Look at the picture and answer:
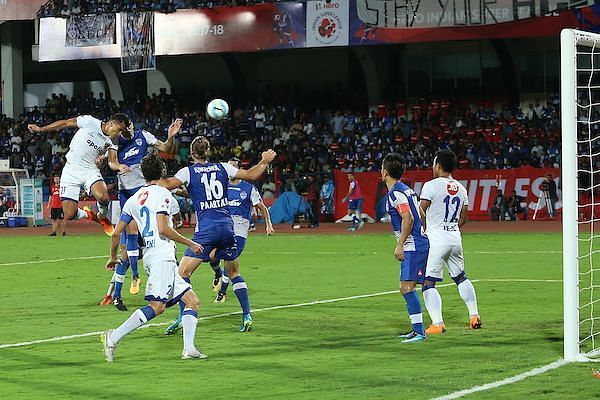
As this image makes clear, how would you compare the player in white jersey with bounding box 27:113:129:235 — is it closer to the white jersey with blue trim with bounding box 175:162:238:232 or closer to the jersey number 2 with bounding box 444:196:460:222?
the white jersey with blue trim with bounding box 175:162:238:232

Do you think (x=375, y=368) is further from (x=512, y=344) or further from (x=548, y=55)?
(x=548, y=55)

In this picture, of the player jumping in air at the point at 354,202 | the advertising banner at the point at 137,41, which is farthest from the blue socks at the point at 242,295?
the advertising banner at the point at 137,41

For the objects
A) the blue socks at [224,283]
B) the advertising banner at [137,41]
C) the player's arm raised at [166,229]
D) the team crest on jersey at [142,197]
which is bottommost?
the blue socks at [224,283]

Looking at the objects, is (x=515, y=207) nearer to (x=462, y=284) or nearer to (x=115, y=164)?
(x=115, y=164)

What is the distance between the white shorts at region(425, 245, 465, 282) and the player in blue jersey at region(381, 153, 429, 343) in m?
0.51

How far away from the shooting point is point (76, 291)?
59.9 feet

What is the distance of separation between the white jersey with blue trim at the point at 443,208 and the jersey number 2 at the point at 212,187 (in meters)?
2.23

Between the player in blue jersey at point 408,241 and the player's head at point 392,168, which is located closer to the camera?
the player in blue jersey at point 408,241

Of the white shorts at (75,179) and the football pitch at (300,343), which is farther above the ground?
the white shorts at (75,179)

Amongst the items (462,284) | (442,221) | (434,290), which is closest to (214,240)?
(434,290)

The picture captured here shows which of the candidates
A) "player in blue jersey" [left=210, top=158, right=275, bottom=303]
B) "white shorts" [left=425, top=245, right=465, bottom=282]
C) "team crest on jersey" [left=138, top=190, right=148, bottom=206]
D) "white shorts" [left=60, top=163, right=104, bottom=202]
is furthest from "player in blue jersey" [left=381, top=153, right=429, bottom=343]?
"white shorts" [left=60, top=163, right=104, bottom=202]

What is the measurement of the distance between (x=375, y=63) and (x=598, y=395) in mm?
39798

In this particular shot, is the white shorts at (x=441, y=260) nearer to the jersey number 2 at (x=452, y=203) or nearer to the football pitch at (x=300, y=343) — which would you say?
the jersey number 2 at (x=452, y=203)

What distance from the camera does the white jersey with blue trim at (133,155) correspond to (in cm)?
1658
